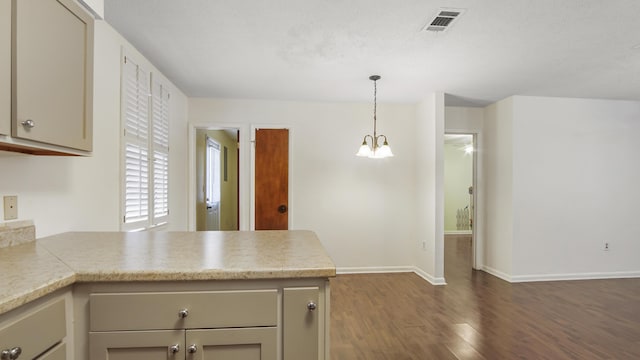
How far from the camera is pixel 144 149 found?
290cm

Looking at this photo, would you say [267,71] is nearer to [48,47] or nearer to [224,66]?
[224,66]

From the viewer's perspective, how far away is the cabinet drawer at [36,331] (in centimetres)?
91

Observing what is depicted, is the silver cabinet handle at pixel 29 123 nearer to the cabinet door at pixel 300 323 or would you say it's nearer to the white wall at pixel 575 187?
the cabinet door at pixel 300 323

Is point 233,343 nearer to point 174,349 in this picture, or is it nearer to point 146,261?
point 174,349

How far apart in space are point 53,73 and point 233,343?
1412mm

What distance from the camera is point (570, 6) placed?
209 centimetres

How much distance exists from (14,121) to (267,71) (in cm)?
237

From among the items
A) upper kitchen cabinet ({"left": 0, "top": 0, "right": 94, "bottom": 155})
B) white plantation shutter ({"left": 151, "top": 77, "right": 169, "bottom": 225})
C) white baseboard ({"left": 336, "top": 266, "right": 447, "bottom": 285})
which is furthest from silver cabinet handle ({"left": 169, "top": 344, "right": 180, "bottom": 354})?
white baseboard ({"left": 336, "top": 266, "right": 447, "bottom": 285})

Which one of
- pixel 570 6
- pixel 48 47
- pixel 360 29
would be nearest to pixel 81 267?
pixel 48 47

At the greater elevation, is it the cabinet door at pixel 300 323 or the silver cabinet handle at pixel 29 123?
the silver cabinet handle at pixel 29 123

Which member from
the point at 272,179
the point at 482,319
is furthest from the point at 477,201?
the point at 272,179

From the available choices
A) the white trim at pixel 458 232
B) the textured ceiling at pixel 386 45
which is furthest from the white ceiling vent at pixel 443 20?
the white trim at pixel 458 232

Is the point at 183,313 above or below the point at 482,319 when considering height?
above

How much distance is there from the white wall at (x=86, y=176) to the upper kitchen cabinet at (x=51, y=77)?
0.24 m
